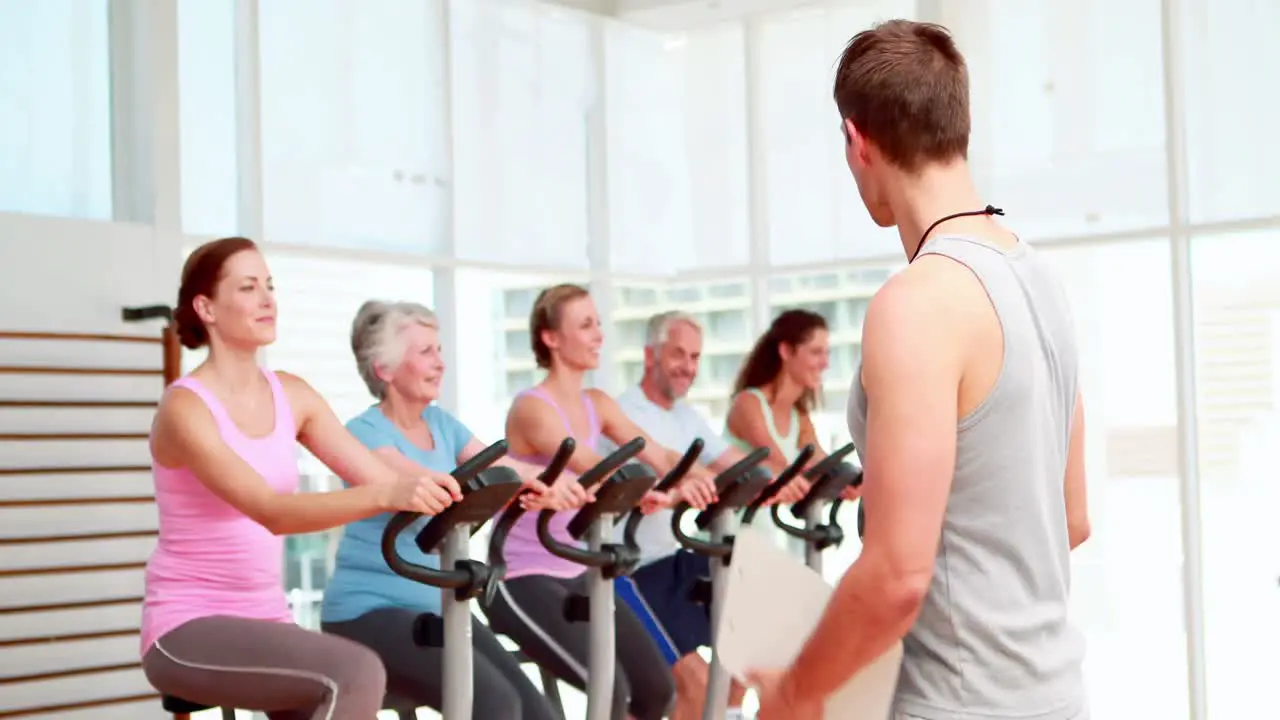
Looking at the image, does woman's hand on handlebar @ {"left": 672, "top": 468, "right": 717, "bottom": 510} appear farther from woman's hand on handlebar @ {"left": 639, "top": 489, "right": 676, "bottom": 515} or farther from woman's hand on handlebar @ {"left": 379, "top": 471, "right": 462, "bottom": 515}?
woman's hand on handlebar @ {"left": 379, "top": 471, "right": 462, "bottom": 515}

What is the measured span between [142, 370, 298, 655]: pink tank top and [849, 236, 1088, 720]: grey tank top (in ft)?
5.61

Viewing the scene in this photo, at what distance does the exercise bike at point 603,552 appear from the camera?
3.40 metres

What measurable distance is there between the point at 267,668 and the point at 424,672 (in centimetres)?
53

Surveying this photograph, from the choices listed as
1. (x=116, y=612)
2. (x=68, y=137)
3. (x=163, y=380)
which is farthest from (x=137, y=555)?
(x=68, y=137)

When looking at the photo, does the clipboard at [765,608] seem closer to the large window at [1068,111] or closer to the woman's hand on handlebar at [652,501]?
the woman's hand on handlebar at [652,501]

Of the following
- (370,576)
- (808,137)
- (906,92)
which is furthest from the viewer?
(808,137)

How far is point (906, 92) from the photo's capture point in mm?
1362

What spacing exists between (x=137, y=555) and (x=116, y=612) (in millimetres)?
190

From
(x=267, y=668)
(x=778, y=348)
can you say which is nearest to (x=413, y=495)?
(x=267, y=668)

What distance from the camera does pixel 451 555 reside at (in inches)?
112

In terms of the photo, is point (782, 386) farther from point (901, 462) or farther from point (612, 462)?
point (901, 462)

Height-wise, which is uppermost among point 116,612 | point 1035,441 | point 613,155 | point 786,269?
point 613,155

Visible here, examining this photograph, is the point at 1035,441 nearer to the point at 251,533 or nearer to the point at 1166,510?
the point at 251,533

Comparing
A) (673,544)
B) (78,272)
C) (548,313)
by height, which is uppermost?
(78,272)
